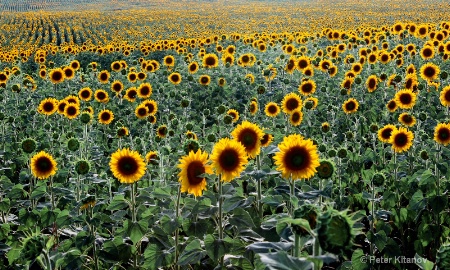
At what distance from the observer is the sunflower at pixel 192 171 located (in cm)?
321

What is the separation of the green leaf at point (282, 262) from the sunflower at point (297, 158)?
1.12 metres

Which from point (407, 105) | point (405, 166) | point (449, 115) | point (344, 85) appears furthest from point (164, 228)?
point (344, 85)

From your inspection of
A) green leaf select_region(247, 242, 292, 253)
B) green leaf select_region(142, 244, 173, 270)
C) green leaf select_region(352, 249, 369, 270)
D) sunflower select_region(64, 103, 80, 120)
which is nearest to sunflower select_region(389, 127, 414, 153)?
green leaf select_region(352, 249, 369, 270)

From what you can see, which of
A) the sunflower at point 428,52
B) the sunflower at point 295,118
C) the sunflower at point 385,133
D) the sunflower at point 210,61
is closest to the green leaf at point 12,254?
the sunflower at point 295,118

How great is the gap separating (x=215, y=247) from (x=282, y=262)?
4.23ft

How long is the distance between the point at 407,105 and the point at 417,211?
8.24 ft

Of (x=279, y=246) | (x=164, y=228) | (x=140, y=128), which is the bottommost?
(x=140, y=128)

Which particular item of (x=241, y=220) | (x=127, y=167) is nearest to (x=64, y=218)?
(x=127, y=167)

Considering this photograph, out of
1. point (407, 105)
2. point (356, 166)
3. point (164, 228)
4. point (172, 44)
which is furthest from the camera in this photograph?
point (172, 44)

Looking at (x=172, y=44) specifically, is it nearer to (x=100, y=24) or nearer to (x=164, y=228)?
(x=164, y=228)

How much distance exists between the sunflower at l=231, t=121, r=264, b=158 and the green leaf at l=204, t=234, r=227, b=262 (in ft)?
2.17

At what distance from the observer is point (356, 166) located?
5.44 metres

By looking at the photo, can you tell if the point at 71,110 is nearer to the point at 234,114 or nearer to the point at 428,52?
the point at 234,114

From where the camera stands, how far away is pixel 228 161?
2.99 m
